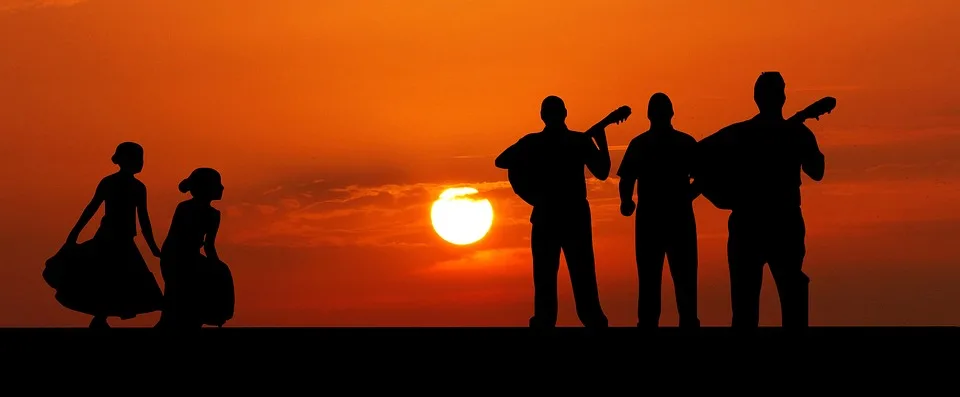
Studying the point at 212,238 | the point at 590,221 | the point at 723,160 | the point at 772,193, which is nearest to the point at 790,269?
the point at 772,193

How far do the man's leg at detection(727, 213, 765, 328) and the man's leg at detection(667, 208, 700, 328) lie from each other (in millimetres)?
942

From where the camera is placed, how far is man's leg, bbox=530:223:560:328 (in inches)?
559

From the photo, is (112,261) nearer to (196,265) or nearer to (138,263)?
(138,263)

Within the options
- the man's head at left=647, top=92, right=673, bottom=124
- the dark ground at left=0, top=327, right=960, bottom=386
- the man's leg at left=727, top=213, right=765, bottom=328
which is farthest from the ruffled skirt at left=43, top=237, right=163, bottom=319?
the man's leg at left=727, top=213, right=765, bottom=328

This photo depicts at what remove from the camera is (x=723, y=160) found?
12672 mm

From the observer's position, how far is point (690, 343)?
13.2m

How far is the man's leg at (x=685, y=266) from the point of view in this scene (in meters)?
13.6

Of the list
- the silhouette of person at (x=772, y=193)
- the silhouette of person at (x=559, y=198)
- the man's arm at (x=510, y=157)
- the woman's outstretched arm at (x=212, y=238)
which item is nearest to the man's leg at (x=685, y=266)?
the silhouette of person at (x=559, y=198)

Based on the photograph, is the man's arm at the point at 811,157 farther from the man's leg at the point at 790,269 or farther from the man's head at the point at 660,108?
the man's head at the point at 660,108

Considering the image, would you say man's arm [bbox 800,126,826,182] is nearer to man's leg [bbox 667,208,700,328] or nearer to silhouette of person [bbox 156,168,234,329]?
man's leg [bbox 667,208,700,328]

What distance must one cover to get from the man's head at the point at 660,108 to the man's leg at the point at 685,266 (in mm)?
910

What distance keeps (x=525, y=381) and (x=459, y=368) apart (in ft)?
3.72

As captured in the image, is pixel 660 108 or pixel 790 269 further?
pixel 660 108

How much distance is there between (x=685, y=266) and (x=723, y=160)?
4.75ft
